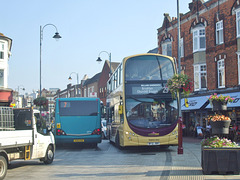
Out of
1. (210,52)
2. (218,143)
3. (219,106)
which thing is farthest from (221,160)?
(210,52)

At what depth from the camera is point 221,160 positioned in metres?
9.60

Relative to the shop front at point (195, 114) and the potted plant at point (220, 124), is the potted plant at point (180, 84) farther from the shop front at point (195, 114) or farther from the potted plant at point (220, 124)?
the shop front at point (195, 114)

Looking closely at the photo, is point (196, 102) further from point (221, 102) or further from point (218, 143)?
point (218, 143)

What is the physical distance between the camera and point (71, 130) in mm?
20047

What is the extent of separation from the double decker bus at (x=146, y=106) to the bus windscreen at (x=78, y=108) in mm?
3740

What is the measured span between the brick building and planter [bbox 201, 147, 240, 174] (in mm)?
14781

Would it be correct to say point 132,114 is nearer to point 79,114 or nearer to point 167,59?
point 167,59

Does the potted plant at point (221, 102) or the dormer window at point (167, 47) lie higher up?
the dormer window at point (167, 47)

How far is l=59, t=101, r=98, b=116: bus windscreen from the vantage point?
2025cm

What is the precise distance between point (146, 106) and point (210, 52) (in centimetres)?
1461

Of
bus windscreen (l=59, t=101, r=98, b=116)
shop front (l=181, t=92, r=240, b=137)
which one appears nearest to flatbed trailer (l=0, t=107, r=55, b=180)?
bus windscreen (l=59, t=101, r=98, b=116)

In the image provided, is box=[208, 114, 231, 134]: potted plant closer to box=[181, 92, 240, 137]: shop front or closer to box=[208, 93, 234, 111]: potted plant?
box=[208, 93, 234, 111]: potted plant

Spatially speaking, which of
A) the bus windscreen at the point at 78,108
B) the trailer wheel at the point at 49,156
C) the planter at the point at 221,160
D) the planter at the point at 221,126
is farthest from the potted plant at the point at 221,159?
the bus windscreen at the point at 78,108

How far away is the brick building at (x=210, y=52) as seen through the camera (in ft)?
86.4
